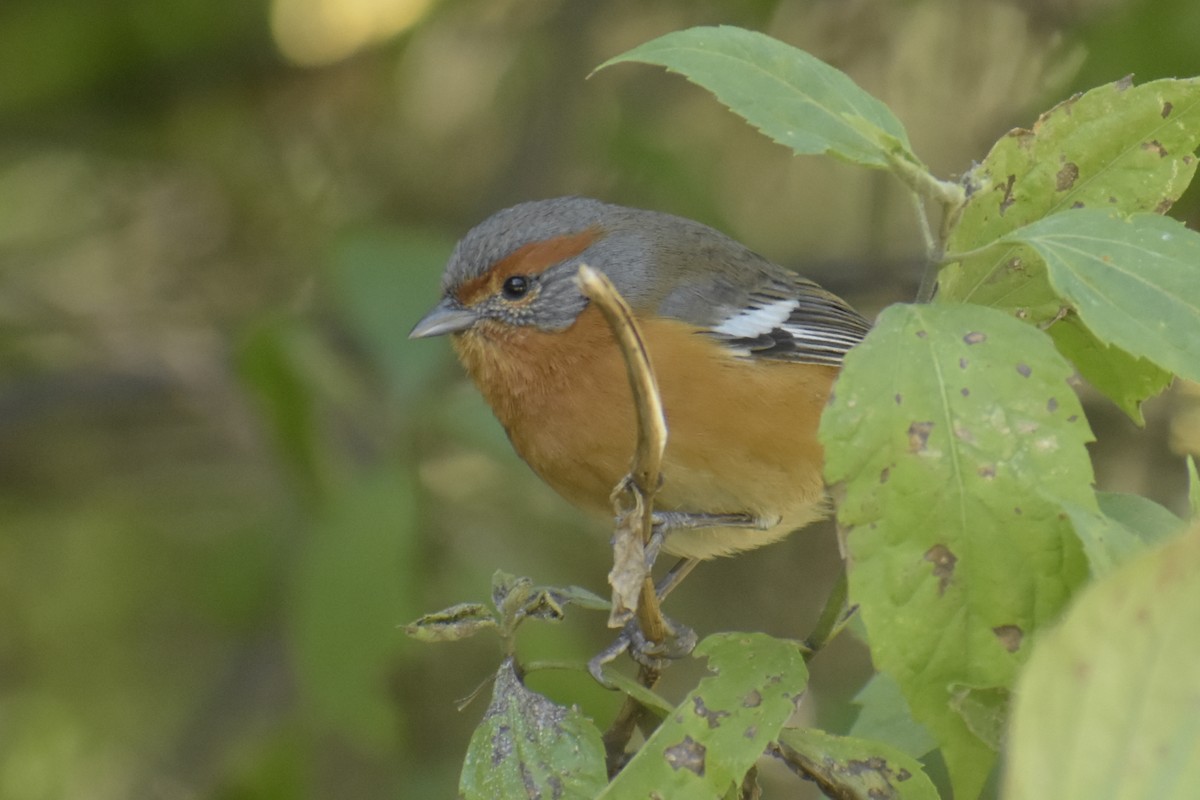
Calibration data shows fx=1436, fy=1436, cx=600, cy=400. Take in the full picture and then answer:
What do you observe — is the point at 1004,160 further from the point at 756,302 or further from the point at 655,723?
the point at 756,302

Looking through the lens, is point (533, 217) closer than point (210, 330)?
Yes

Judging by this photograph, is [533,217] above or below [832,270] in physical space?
above

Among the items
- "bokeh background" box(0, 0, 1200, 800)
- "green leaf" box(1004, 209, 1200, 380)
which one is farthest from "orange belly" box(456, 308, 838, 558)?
"bokeh background" box(0, 0, 1200, 800)

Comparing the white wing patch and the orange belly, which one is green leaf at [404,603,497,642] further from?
the white wing patch

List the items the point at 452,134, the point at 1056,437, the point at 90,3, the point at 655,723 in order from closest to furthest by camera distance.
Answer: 1. the point at 1056,437
2. the point at 655,723
3. the point at 90,3
4. the point at 452,134

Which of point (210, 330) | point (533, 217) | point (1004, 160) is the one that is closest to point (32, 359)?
point (210, 330)

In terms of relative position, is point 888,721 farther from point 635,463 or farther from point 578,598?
point 635,463
